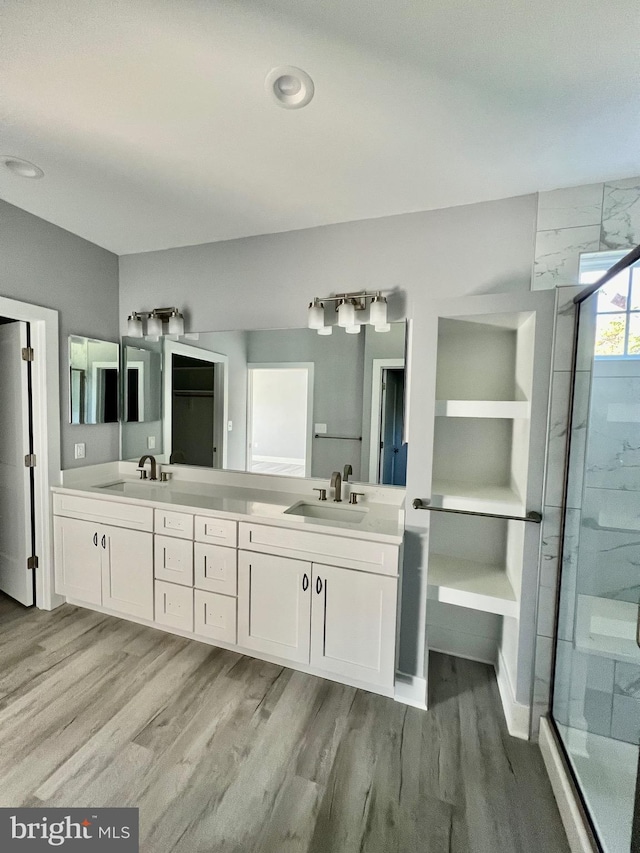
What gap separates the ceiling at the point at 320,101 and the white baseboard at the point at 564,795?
2.46 meters

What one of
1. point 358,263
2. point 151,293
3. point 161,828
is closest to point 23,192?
point 151,293

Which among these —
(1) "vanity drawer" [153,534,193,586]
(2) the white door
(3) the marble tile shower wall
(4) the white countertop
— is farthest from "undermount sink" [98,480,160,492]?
(3) the marble tile shower wall

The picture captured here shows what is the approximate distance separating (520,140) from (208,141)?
1.33 metres

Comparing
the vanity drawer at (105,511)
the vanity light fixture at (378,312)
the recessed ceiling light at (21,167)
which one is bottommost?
the vanity drawer at (105,511)

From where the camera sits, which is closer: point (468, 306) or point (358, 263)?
point (468, 306)

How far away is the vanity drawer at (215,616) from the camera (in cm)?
210

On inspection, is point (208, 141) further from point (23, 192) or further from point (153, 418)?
point (153, 418)

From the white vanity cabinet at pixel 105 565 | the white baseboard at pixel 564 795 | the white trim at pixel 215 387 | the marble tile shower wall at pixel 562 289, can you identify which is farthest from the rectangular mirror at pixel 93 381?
the white baseboard at pixel 564 795

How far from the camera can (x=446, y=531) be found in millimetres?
2193

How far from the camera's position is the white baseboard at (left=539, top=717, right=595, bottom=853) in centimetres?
121

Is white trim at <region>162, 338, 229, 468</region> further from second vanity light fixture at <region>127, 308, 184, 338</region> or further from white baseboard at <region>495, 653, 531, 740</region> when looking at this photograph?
white baseboard at <region>495, 653, 531, 740</region>

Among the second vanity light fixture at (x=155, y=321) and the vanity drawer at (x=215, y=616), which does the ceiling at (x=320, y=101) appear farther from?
the vanity drawer at (x=215, y=616)

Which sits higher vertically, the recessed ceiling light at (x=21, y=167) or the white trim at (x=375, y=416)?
the recessed ceiling light at (x=21, y=167)

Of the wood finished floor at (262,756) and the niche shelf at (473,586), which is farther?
the niche shelf at (473,586)
